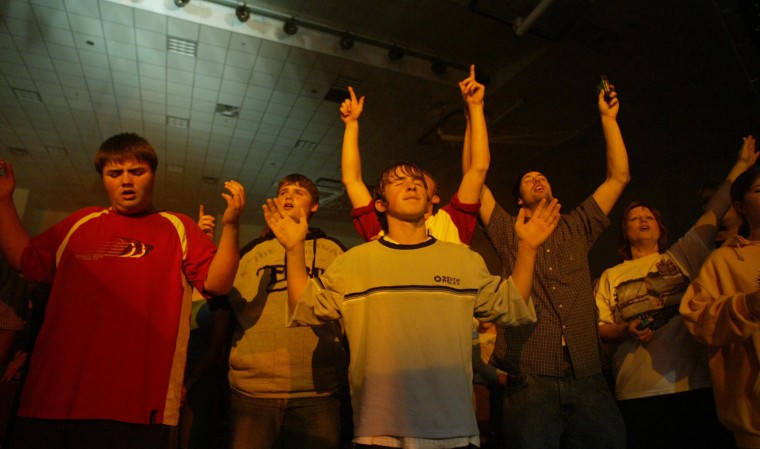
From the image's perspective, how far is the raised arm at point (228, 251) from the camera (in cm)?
151

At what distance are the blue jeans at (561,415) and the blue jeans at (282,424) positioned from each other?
734 millimetres

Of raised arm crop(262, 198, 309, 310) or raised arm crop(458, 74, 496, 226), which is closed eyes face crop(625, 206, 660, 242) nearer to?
raised arm crop(458, 74, 496, 226)

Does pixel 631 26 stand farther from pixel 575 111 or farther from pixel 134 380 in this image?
pixel 134 380

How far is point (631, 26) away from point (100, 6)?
636 centimetres

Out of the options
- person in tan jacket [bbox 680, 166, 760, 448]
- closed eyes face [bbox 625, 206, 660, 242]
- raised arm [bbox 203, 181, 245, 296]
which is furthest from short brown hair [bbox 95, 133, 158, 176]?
closed eyes face [bbox 625, 206, 660, 242]

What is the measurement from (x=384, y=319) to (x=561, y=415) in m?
0.88

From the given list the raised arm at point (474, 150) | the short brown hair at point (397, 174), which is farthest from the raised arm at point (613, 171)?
the short brown hair at point (397, 174)

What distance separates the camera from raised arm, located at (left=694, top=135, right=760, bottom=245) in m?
2.08

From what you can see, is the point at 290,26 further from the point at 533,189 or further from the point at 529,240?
the point at 529,240

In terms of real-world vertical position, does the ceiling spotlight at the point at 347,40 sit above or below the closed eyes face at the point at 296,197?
above

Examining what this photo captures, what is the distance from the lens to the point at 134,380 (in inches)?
54.5

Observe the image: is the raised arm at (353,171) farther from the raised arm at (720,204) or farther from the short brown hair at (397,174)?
the raised arm at (720,204)

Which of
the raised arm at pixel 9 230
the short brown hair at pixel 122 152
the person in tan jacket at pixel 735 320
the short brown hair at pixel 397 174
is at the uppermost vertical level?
the short brown hair at pixel 122 152

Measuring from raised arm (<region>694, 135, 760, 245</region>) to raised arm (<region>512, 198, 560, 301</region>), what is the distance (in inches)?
40.3
